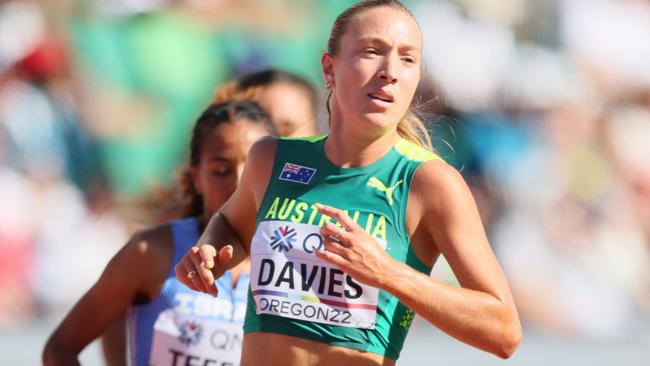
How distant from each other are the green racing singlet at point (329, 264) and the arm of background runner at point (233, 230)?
0.31ft

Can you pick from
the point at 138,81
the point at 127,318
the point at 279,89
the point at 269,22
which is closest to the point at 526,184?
the point at 269,22

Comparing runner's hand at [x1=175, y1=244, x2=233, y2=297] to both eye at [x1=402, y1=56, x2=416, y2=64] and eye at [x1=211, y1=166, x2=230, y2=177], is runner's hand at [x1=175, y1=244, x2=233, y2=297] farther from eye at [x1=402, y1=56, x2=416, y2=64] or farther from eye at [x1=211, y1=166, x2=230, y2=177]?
eye at [x1=211, y1=166, x2=230, y2=177]

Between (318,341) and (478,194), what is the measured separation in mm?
5406

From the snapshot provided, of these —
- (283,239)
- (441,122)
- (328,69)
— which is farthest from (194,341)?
(441,122)

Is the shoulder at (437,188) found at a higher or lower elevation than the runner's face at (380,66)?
lower

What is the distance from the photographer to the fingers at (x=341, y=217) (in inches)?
98.2

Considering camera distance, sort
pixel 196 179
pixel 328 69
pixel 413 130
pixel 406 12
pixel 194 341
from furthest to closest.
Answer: pixel 196 179
pixel 194 341
pixel 413 130
pixel 328 69
pixel 406 12

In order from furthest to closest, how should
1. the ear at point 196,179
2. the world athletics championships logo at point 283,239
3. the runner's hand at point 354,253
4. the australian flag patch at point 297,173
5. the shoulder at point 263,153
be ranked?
the ear at point 196,179
the shoulder at point 263,153
the australian flag patch at point 297,173
the world athletics championships logo at point 283,239
the runner's hand at point 354,253

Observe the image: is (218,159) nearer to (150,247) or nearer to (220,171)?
(220,171)

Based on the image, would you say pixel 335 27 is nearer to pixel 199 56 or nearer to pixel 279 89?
pixel 279 89

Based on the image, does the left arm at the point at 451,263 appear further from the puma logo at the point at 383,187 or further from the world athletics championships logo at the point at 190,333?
the world athletics championships logo at the point at 190,333

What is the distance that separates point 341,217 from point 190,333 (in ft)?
4.19

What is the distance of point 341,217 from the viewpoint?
251 centimetres

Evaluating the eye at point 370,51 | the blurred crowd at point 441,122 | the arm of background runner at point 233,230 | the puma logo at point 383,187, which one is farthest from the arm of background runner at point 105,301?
the blurred crowd at point 441,122
